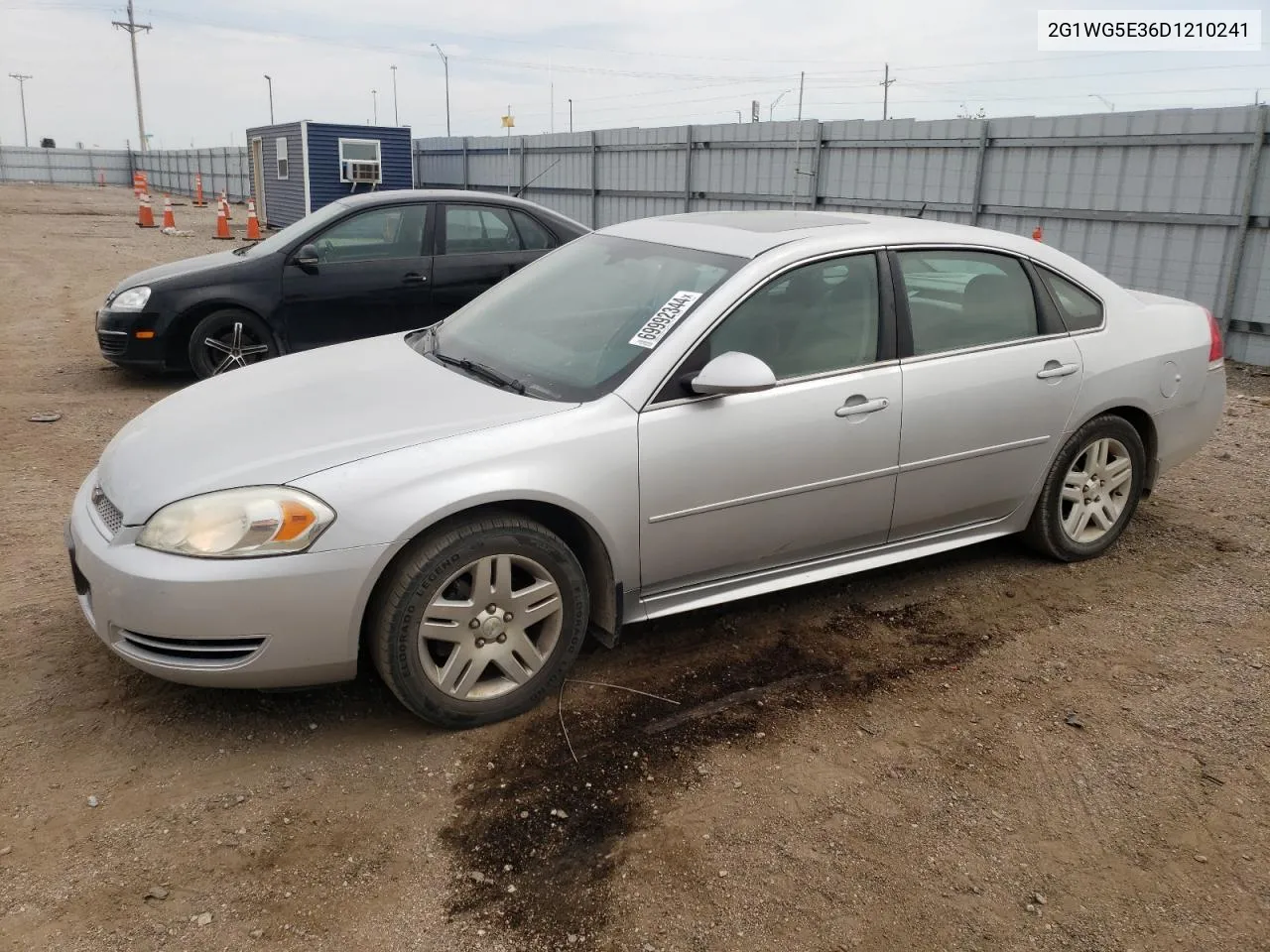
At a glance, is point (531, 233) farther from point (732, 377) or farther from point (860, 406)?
point (732, 377)

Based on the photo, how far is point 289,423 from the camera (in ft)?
11.0

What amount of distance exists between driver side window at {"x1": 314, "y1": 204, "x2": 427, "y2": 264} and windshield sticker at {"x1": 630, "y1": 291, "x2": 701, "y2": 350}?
4929 mm

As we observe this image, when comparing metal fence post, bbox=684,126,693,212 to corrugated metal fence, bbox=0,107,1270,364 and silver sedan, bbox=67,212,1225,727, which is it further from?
silver sedan, bbox=67,212,1225,727

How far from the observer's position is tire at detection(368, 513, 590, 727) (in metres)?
3.07

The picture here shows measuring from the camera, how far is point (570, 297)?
4090 mm

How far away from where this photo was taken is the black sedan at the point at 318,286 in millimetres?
7754

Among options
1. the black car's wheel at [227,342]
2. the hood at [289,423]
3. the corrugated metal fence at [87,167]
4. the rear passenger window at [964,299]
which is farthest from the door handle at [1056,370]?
the corrugated metal fence at [87,167]

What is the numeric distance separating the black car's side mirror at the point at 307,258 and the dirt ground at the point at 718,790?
384 cm

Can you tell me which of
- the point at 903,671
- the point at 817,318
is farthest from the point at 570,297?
the point at 903,671

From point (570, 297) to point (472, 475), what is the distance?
1250 millimetres

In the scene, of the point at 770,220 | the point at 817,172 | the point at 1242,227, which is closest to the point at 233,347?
the point at 770,220

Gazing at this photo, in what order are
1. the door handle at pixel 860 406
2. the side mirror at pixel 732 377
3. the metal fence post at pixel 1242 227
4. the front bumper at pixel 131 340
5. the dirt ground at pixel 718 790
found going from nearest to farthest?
the dirt ground at pixel 718 790
the side mirror at pixel 732 377
the door handle at pixel 860 406
the front bumper at pixel 131 340
the metal fence post at pixel 1242 227

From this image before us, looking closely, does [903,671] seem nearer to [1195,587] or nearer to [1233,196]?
[1195,587]

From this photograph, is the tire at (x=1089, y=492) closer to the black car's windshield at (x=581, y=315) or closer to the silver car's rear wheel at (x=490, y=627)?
the black car's windshield at (x=581, y=315)
